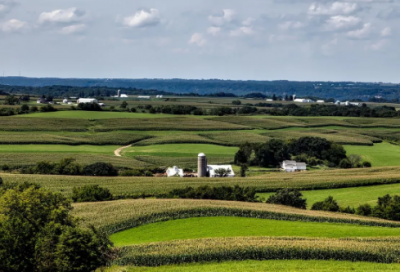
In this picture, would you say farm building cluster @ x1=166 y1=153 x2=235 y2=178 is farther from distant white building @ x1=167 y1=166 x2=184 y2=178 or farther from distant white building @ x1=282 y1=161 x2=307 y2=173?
distant white building @ x1=282 y1=161 x2=307 y2=173

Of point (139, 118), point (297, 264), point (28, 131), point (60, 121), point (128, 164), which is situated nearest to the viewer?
point (297, 264)

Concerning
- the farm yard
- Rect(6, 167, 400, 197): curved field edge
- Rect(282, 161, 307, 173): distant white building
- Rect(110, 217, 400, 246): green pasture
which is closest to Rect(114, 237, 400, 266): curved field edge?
the farm yard

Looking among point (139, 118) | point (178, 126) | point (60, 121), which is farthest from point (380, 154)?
point (60, 121)

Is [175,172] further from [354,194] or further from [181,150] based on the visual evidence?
[354,194]

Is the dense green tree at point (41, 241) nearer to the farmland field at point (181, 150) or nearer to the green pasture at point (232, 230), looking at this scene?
the green pasture at point (232, 230)

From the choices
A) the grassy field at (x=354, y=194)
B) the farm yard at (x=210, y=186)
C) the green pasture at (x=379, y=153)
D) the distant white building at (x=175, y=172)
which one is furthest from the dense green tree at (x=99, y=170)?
the green pasture at (x=379, y=153)

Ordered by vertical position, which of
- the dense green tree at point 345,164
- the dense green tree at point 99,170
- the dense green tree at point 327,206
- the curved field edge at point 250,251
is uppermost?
the curved field edge at point 250,251

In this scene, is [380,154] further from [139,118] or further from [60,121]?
[60,121]
